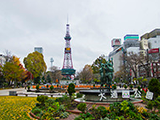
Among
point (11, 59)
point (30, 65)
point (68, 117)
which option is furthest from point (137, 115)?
point (30, 65)

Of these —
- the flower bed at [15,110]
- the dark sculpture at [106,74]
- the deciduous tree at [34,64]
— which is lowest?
the flower bed at [15,110]

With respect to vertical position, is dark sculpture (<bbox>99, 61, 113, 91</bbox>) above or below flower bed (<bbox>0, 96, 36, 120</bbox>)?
above

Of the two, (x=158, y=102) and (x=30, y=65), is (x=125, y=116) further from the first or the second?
(x=30, y=65)

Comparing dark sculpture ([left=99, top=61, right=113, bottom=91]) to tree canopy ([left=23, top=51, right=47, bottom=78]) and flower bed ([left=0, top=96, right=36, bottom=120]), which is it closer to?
flower bed ([left=0, top=96, right=36, bottom=120])

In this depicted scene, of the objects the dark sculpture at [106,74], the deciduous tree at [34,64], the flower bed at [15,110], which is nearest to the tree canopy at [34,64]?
the deciduous tree at [34,64]

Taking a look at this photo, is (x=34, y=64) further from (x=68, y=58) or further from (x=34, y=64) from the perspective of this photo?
(x=68, y=58)

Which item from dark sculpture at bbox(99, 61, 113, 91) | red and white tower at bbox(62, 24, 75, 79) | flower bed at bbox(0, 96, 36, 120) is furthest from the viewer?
red and white tower at bbox(62, 24, 75, 79)

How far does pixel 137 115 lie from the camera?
7891mm

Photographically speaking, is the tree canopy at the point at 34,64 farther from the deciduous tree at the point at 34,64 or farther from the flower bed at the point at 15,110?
the flower bed at the point at 15,110

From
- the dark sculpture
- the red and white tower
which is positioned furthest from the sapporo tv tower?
the dark sculpture

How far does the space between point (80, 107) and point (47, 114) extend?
6.63 ft

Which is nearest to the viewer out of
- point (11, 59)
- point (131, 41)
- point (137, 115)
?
point (137, 115)

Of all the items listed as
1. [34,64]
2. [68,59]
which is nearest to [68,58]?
[68,59]

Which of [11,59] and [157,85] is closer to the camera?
[157,85]
